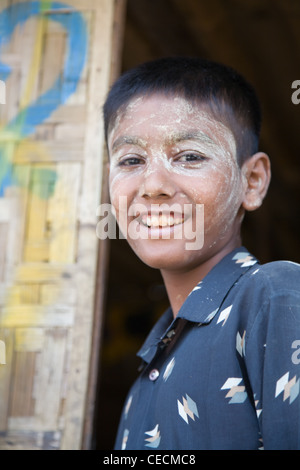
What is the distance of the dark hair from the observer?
5.58 ft

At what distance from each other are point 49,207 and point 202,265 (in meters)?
0.66

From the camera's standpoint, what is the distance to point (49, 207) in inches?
81.6

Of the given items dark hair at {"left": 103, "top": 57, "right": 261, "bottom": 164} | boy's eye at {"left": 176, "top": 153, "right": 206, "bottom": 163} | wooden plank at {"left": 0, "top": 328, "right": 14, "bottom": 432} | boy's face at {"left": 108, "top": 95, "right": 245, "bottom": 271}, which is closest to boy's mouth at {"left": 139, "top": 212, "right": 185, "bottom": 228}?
boy's face at {"left": 108, "top": 95, "right": 245, "bottom": 271}

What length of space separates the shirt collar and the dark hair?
1.06 feet

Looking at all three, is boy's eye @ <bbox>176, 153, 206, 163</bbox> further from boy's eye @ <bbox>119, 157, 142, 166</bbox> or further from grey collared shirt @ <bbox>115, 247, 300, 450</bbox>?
grey collared shirt @ <bbox>115, 247, 300, 450</bbox>

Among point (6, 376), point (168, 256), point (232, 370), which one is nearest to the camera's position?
point (232, 370)

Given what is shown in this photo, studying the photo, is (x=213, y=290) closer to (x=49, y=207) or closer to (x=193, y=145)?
(x=193, y=145)

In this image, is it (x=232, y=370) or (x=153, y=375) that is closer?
(x=232, y=370)

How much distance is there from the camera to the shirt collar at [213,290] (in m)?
1.44

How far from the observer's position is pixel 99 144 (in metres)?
2.07

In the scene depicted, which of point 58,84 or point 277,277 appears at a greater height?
point 58,84

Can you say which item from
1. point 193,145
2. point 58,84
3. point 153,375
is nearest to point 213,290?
point 153,375

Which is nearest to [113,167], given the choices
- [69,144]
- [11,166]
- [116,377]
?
[69,144]

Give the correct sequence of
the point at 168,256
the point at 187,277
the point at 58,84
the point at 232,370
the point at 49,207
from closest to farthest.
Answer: the point at 232,370 < the point at 168,256 < the point at 187,277 < the point at 49,207 < the point at 58,84
